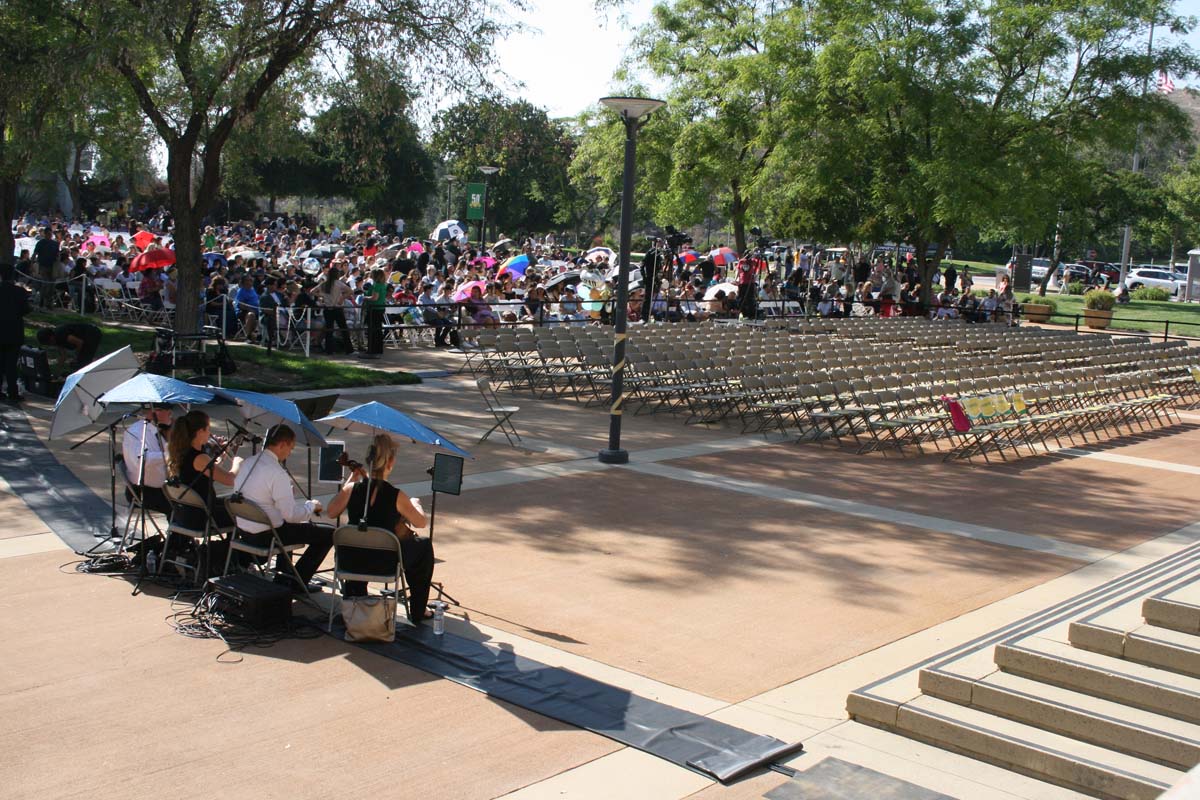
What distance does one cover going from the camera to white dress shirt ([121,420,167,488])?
29.3ft

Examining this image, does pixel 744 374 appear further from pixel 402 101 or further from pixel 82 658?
pixel 82 658

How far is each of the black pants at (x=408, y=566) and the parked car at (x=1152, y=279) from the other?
5593cm

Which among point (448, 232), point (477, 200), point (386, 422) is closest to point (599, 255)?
point (477, 200)

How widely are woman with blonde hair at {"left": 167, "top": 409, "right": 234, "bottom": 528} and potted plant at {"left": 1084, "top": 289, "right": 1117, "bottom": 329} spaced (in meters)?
34.4

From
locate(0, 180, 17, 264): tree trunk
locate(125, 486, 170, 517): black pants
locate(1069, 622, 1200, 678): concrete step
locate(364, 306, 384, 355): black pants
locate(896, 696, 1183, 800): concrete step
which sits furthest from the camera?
locate(0, 180, 17, 264): tree trunk

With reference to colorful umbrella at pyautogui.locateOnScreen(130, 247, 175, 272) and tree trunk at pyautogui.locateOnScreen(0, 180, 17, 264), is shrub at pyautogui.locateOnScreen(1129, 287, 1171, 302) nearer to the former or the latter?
colorful umbrella at pyautogui.locateOnScreen(130, 247, 175, 272)

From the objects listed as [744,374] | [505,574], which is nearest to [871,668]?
[505,574]

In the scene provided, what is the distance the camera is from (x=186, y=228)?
1916 cm

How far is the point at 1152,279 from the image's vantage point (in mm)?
61125

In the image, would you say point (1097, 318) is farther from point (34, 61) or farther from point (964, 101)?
point (34, 61)

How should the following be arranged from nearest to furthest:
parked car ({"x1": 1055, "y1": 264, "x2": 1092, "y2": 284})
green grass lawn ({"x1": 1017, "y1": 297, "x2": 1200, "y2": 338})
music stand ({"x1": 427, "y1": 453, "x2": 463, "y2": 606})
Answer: music stand ({"x1": 427, "y1": 453, "x2": 463, "y2": 606}) → green grass lawn ({"x1": 1017, "y1": 297, "x2": 1200, "y2": 338}) → parked car ({"x1": 1055, "y1": 264, "x2": 1092, "y2": 284})

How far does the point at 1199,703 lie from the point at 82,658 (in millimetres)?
6610

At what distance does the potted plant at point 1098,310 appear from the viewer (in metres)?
37.6

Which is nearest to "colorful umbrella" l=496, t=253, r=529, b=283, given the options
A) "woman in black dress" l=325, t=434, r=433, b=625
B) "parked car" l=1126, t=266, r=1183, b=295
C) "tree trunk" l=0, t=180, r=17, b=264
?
"tree trunk" l=0, t=180, r=17, b=264
